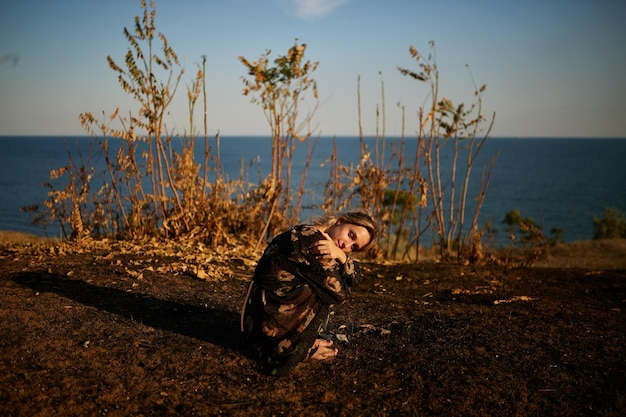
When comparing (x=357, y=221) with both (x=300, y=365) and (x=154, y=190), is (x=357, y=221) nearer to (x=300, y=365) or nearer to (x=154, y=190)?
(x=300, y=365)

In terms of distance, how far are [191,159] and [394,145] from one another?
2.65m

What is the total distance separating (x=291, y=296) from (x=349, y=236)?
48 cm

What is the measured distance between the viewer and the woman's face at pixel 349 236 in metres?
2.60

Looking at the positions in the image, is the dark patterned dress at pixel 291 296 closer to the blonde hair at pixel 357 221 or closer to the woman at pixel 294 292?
the woman at pixel 294 292

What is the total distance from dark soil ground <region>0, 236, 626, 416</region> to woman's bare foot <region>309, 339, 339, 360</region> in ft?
0.18

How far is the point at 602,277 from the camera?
4.88 meters

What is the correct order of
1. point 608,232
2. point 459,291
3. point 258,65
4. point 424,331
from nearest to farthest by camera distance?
point 424,331 < point 459,291 < point 258,65 < point 608,232

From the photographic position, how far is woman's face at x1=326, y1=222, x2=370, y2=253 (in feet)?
8.52

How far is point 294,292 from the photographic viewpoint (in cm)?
243

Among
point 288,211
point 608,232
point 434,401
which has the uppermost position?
point 288,211

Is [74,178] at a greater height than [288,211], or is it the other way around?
[74,178]

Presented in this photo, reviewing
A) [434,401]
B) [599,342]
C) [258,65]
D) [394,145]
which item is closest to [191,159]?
[258,65]

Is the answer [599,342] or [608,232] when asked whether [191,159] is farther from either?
[608,232]

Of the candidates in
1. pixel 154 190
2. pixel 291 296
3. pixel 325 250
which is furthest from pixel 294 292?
pixel 154 190
